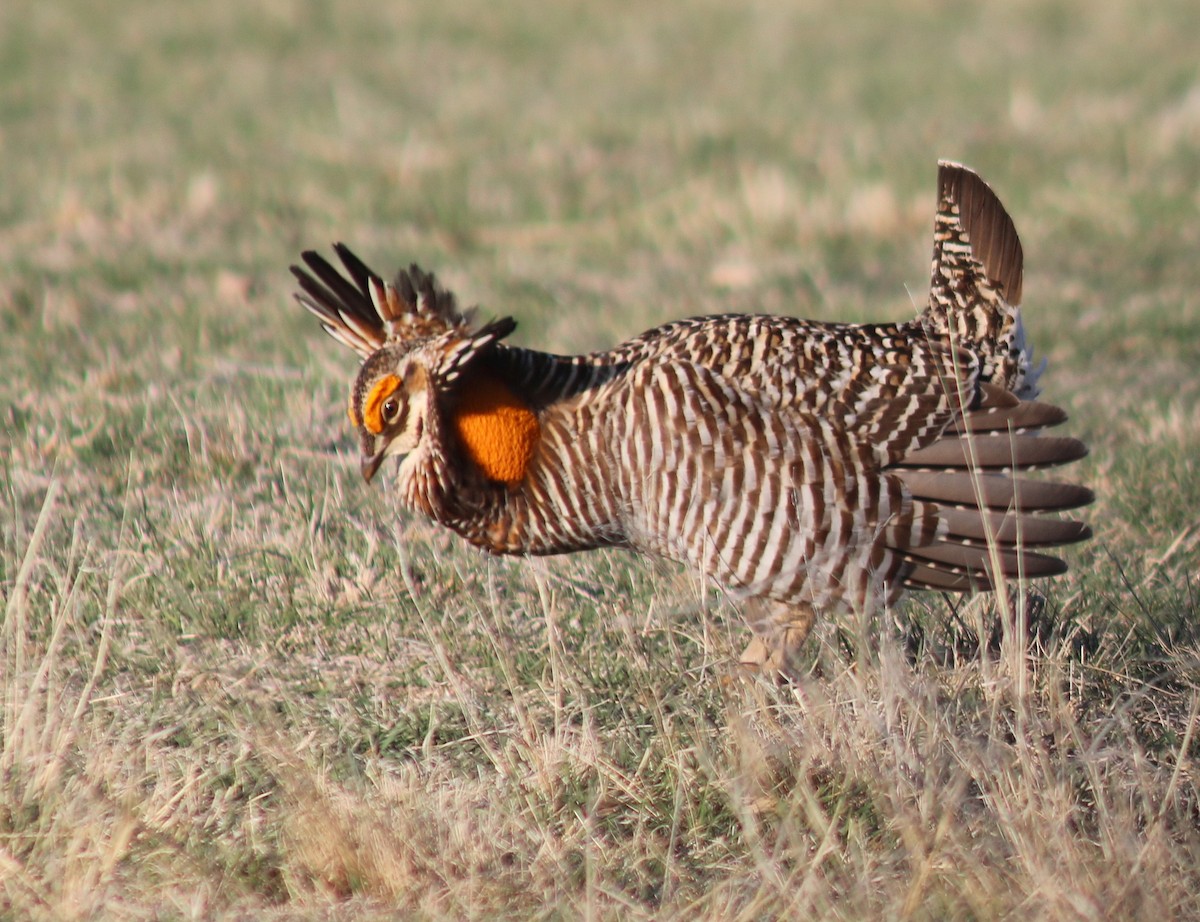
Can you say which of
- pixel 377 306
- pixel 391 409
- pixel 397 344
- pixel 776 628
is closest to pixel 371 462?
pixel 391 409

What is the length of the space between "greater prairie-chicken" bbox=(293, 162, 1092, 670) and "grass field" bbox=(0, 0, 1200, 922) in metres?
0.15

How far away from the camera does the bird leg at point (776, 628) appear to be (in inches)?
140

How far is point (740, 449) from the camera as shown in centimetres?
337

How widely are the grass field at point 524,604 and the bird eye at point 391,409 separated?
0.38 metres

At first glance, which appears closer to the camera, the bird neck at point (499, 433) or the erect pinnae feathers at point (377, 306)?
the bird neck at point (499, 433)

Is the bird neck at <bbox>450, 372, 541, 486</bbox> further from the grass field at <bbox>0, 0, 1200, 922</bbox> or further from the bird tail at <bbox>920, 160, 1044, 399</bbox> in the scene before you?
the bird tail at <bbox>920, 160, 1044, 399</bbox>

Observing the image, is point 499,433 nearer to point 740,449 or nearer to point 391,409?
point 391,409

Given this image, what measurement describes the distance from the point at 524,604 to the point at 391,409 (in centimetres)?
54

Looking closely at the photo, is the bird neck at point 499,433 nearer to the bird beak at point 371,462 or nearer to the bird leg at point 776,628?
the bird beak at point 371,462

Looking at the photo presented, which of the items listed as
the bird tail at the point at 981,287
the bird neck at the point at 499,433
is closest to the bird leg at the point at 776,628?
the bird neck at the point at 499,433

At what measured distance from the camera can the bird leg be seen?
355cm

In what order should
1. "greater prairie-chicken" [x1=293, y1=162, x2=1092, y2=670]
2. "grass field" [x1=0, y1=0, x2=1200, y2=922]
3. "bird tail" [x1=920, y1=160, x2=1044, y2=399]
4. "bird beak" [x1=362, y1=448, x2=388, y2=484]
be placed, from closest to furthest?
"grass field" [x1=0, y1=0, x2=1200, y2=922]
"greater prairie-chicken" [x1=293, y1=162, x2=1092, y2=670]
"bird beak" [x1=362, y1=448, x2=388, y2=484]
"bird tail" [x1=920, y1=160, x2=1044, y2=399]

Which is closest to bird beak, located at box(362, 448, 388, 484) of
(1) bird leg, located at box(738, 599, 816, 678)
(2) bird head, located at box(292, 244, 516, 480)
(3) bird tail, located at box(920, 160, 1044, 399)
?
(2) bird head, located at box(292, 244, 516, 480)

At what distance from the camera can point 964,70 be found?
11.7 m
